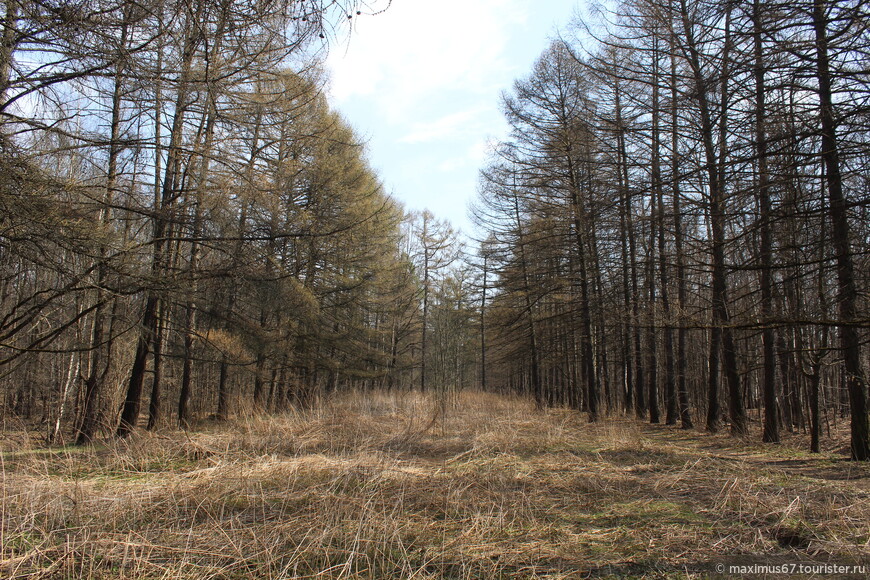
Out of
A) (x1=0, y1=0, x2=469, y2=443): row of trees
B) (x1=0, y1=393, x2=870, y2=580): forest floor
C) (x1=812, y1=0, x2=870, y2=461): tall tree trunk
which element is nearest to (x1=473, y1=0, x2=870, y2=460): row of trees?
(x1=812, y1=0, x2=870, y2=461): tall tree trunk

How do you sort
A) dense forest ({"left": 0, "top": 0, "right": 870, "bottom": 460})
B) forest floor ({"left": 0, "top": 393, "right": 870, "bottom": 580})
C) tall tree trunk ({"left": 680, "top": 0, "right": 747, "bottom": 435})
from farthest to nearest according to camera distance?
1. tall tree trunk ({"left": 680, "top": 0, "right": 747, "bottom": 435})
2. dense forest ({"left": 0, "top": 0, "right": 870, "bottom": 460})
3. forest floor ({"left": 0, "top": 393, "right": 870, "bottom": 580})

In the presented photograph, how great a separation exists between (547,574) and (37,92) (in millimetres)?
5832

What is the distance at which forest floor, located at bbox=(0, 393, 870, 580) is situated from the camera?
8.86 ft

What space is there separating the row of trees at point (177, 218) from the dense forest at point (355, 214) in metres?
0.06

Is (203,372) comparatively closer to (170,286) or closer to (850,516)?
(170,286)

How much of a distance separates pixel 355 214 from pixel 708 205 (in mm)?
10453

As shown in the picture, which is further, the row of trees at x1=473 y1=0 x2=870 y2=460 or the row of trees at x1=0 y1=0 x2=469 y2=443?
the row of trees at x1=473 y1=0 x2=870 y2=460

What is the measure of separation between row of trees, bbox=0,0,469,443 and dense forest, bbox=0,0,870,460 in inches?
2.2

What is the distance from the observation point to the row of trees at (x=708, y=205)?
4.75 meters

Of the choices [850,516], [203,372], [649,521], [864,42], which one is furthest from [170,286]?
[203,372]

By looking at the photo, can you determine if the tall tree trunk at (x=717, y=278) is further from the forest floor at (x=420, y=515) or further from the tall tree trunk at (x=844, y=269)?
the forest floor at (x=420, y=515)

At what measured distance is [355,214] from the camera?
14117 millimetres

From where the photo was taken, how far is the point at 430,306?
2791 centimetres

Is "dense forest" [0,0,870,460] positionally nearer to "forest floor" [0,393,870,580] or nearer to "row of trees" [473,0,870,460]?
"row of trees" [473,0,870,460]
